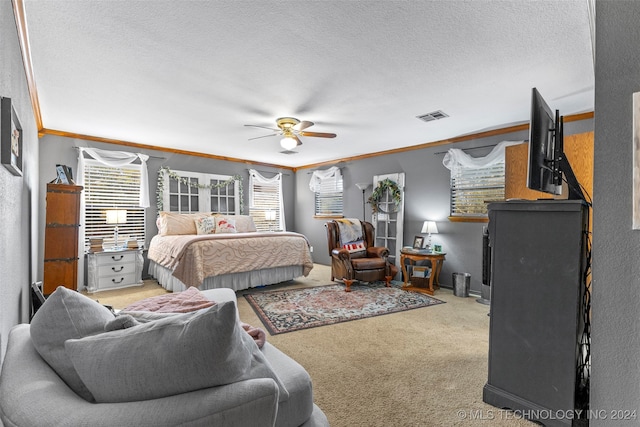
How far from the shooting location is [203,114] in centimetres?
368

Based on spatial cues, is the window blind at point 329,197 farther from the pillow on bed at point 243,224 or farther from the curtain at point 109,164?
the curtain at point 109,164

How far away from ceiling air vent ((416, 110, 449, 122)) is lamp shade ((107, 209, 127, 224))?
15.0ft

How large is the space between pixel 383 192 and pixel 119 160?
4.57 m

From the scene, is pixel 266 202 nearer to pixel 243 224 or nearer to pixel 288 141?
pixel 243 224

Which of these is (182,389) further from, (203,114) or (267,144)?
(267,144)

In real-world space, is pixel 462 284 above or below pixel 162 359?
below

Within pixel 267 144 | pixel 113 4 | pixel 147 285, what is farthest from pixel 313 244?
pixel 113 4

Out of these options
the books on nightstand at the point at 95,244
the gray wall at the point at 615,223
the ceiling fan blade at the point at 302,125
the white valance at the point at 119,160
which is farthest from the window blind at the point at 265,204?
the gray wall at the point at 615,223

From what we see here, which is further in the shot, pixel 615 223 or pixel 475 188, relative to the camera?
pixel 475 188

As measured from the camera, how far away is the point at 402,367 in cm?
232

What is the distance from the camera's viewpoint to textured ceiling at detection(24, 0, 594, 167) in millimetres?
1853

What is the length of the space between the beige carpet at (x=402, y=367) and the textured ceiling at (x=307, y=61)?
2.37 metres

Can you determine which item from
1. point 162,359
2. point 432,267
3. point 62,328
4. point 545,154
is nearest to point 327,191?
point 432,267

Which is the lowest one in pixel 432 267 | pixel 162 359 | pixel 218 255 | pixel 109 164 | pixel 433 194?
pixel 432 267
